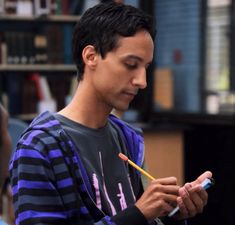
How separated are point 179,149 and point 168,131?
0.61 feet

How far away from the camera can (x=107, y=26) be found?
122 centimetres

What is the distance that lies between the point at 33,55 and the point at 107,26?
3.65 meters

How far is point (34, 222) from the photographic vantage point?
109cm

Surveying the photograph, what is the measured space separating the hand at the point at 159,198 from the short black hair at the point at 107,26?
313 millimetres

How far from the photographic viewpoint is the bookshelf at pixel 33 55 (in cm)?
467

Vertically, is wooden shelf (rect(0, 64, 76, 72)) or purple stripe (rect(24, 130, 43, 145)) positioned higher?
purple stripe (rect(24, 130, 43, 145))

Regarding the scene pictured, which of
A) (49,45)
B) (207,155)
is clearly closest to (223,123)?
(207,155)

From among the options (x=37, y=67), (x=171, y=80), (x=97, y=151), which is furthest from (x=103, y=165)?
(x=37, y=67)

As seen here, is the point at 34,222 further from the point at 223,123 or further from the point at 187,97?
the point at 187,97

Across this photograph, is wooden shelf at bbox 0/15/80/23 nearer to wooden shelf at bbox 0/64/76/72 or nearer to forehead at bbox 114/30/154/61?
wooden shelf at bbox 0/64/76/72

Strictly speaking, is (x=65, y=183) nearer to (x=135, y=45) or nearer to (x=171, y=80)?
(x=135, y=45)

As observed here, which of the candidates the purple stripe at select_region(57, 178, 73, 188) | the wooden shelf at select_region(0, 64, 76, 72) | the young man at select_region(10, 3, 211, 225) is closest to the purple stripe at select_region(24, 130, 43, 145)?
the young man at select_region(10, 3, 211, 225)

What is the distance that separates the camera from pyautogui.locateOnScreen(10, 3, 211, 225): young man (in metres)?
1.10

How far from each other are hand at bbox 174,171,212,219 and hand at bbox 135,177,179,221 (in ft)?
0.07
